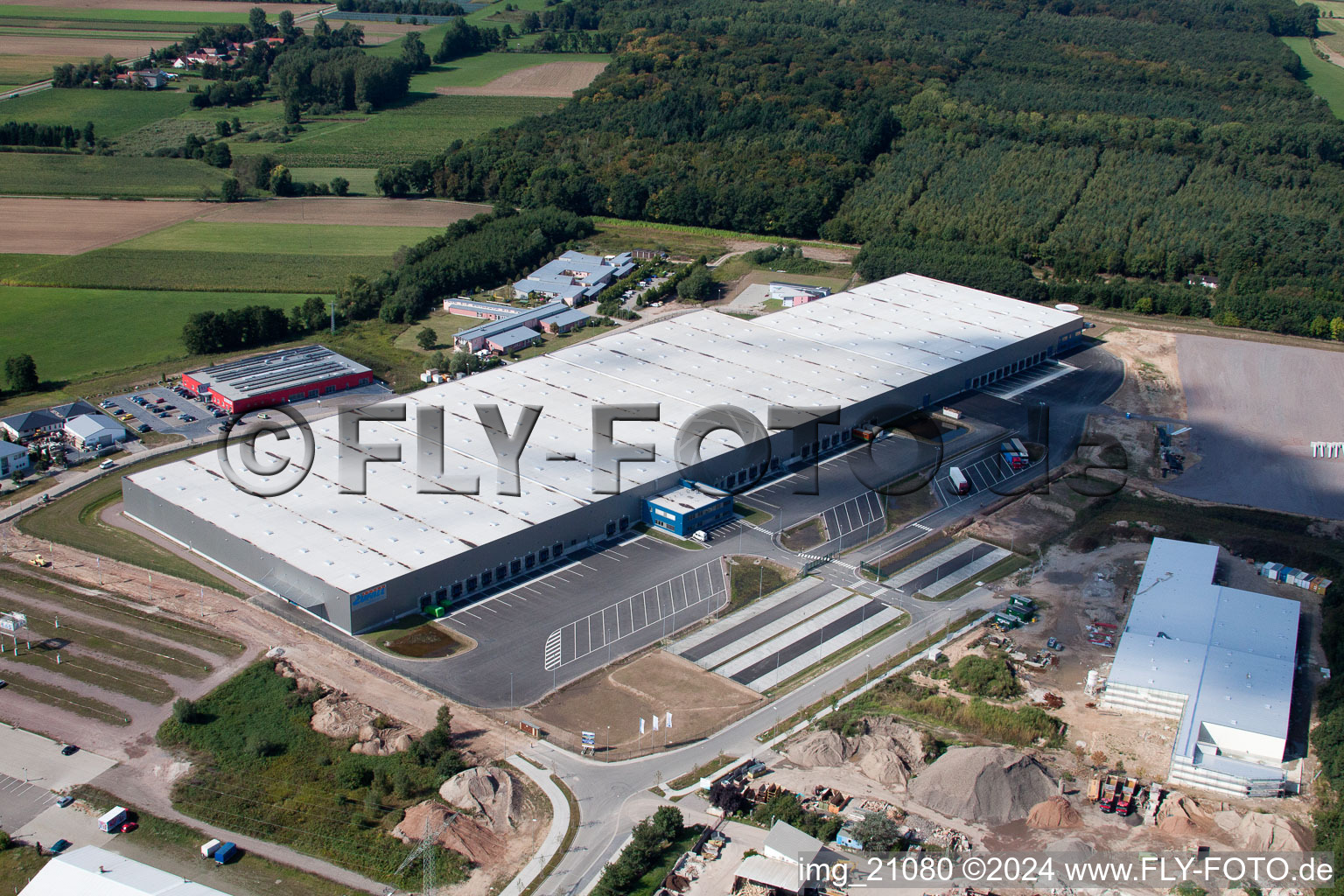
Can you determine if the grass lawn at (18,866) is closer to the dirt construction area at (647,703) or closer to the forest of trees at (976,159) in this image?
the dirt construction area at (647,703)

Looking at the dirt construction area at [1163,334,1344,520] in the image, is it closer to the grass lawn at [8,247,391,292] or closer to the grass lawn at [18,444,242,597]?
the grass lawn at [18,444,242,597]

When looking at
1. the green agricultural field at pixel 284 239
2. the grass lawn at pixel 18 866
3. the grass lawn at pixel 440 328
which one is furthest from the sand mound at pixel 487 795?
the green agricultural field at pixel 284 239

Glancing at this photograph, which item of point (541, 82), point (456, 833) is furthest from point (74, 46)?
point (456, 833)

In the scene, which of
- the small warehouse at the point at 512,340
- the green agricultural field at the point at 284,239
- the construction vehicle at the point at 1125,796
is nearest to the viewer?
the construction vehicle at the point at 1125,796

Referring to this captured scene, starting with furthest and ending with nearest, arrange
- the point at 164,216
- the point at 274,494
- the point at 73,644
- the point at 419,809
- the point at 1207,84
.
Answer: the point at 1207,84
the point at 164,216
the point at 274,494
the point at 73,644
the point at 419,809

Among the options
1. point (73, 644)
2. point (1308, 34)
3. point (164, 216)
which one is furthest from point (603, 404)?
point (1308, 34)

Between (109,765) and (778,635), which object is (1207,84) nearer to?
(778,635)

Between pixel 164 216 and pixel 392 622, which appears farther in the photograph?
pixel 164 216
